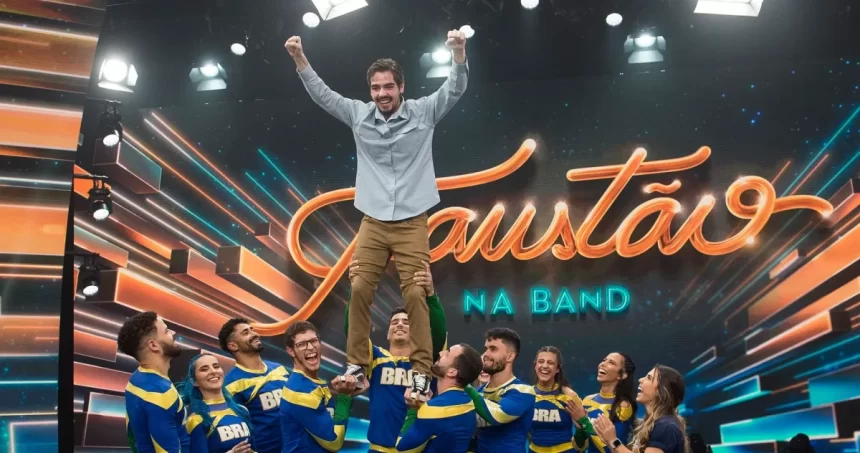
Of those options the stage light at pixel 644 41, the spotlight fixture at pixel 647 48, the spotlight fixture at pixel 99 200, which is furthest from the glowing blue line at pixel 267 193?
the stage light at pixel 644 41

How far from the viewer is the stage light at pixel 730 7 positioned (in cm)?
760

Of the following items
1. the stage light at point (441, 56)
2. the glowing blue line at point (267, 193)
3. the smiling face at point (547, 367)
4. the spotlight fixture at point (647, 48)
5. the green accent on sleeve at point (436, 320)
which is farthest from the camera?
the glowing blue line at point (267, 193)

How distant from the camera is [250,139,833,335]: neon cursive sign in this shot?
8.16 m

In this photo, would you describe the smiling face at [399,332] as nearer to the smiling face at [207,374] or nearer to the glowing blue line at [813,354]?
the smiling face at [207,374]

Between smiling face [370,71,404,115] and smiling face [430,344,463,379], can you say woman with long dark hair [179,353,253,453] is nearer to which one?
smiling face [430,344,463,379]

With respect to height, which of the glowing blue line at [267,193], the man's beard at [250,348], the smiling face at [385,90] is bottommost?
the man's beard at [250,348]

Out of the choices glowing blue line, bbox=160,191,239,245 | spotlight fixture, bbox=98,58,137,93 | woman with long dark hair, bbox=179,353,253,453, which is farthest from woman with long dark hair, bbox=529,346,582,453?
spotlight fixture, bbox=98,58,137,93

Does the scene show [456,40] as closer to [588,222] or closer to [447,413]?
[447,413]

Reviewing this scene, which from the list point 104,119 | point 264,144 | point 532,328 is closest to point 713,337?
point 532,328

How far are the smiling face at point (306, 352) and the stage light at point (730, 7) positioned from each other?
5143 mm

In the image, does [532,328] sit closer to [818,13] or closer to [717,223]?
[717,223]

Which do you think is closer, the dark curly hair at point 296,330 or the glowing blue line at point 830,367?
the dark curly hair at point 296,330

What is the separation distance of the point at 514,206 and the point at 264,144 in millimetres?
2860

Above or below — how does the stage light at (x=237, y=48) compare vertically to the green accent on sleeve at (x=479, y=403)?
above
